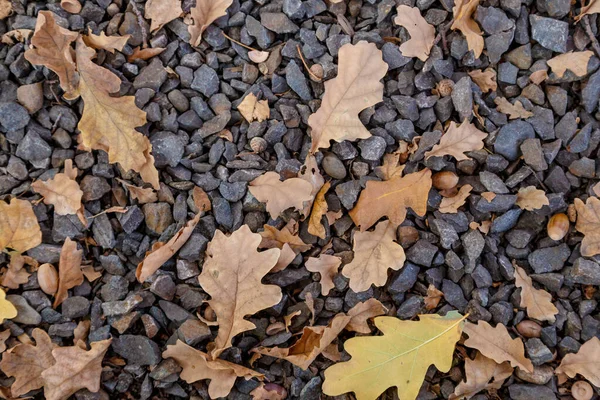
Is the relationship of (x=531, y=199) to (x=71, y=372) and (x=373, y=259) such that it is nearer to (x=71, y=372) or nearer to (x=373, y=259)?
(x=373, y=259)

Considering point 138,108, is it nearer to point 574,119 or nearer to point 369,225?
point 369,225

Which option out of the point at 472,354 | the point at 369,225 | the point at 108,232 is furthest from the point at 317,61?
the point at 472,354

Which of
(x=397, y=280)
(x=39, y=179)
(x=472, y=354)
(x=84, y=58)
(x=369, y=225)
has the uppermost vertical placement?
(x=84, y=58)

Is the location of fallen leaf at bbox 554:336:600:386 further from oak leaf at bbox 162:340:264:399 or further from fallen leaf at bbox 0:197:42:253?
fallen leaf at bbox 0:197:42:253

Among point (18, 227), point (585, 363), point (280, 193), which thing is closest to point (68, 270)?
point (18, 227)

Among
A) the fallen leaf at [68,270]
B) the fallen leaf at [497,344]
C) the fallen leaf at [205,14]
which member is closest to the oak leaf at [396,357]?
the fallen leaf at [497,344]
